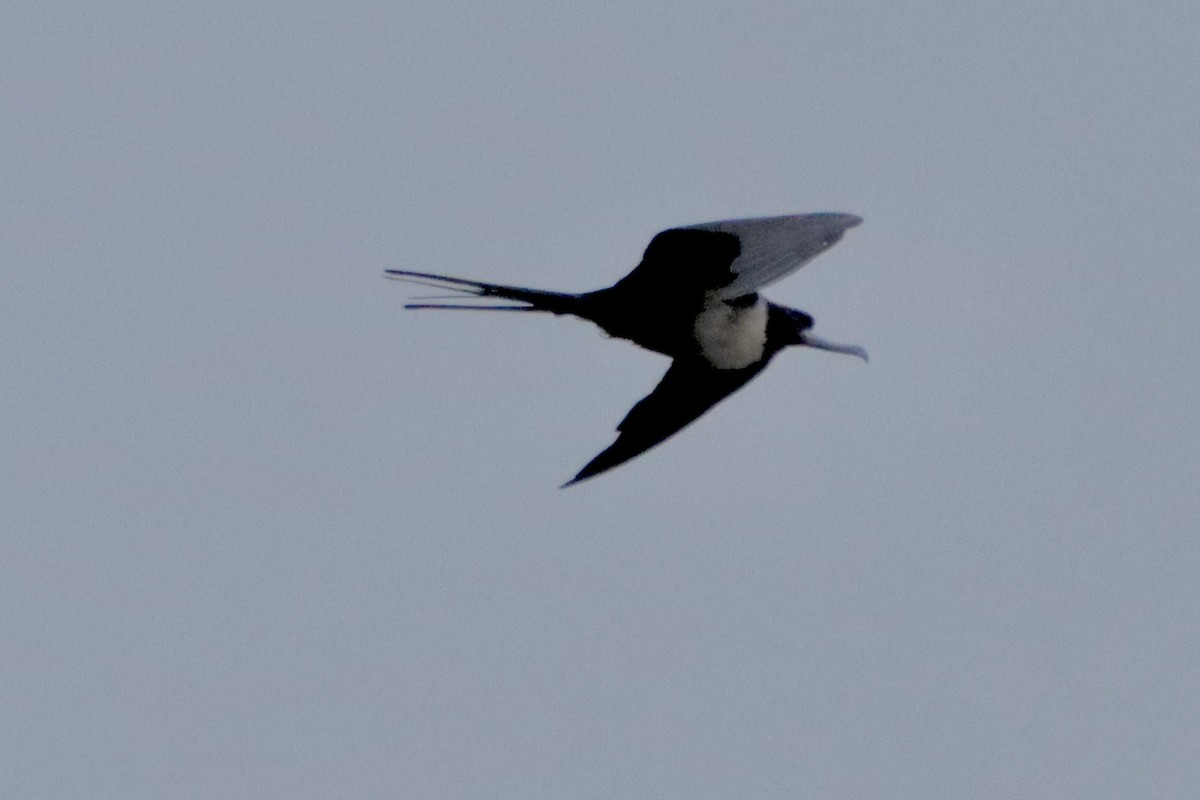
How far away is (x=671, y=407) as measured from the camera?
11.9m

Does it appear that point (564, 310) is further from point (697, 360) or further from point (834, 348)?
point (834, 348)

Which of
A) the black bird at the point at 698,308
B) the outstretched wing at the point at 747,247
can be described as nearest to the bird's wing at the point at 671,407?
the black bird at the point at 698,308

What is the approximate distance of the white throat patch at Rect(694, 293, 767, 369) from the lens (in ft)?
37.2

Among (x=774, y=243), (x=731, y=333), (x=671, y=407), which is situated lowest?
(x=671, y=407)

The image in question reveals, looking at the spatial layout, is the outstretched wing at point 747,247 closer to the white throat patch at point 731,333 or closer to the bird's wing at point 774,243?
the bird's wing at point 774,243

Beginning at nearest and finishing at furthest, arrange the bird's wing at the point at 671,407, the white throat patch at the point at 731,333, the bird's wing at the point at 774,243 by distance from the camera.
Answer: the bird's wing at the point at 774,243 < the white throat patch at the point at 731,333 < the bird's wing at the point at 671,407

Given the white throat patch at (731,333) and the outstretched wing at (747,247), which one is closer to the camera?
the outstretched wing at (747,247)

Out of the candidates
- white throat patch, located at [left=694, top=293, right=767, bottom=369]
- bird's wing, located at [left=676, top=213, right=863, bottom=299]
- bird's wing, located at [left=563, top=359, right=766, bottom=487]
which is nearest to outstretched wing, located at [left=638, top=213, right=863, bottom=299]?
bird's wing, located at [left=676, top=213, right=863, bottom=299]

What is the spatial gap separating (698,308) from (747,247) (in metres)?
0.89

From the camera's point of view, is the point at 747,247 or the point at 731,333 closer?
the point at 747,247

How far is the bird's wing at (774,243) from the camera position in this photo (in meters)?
10.2

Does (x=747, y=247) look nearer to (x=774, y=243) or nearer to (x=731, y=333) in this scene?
(x=774, y=243)

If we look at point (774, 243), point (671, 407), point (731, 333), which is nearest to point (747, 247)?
point (774, 243)

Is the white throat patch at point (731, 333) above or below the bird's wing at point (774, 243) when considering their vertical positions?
below
